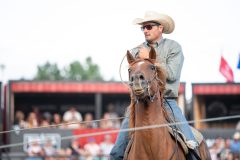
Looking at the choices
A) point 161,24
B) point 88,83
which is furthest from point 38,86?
point 161,24

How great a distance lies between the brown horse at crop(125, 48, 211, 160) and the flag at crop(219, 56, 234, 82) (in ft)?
33.0

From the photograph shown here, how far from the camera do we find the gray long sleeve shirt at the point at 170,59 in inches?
368

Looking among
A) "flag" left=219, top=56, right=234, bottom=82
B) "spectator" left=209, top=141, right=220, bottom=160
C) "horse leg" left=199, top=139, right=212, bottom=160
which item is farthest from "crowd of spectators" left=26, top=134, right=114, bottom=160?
"horse leg" left=199, top=139, right=212, bottom=160

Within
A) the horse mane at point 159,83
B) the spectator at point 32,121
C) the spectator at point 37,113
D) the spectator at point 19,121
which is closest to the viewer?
the horse mane at point 159,83

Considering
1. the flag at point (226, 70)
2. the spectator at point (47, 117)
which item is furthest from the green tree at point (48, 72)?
the flag at point (226, 70)

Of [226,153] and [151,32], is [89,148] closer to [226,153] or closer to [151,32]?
[226,153]

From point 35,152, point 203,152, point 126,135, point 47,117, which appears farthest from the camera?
point 47,117

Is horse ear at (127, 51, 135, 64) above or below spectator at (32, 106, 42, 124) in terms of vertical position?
above

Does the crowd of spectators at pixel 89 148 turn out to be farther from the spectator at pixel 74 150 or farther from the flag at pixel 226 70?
the flag at pixel 226 70

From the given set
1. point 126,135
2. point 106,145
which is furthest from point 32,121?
point 126,135

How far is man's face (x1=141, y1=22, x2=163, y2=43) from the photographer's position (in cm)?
959

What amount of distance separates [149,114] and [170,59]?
1065 millimetres

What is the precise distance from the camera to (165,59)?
9453 mm

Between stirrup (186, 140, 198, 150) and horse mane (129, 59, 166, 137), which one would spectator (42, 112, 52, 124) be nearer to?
stirrup (186, 140, 198, 150)
